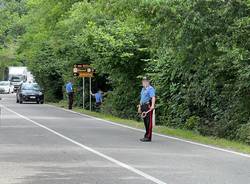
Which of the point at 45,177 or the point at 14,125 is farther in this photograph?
the point at 14,125

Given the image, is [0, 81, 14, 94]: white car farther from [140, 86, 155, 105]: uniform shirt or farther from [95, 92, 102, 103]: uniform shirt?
[140, 86, 155, 105]: uniform shirt

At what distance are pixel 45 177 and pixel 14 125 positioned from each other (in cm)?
1301

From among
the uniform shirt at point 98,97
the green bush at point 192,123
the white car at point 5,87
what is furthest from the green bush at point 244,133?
the white car at point 5,87

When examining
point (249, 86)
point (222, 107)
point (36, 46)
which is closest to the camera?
point (249, 86)

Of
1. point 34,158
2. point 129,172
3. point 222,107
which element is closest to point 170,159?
point 129,172

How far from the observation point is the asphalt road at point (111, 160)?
10.6 m

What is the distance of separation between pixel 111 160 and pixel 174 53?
813cm

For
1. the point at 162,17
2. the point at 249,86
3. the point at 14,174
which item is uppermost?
the point at 162,17

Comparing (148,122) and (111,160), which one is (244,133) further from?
(111,160)

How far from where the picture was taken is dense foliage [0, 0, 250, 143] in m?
18.3

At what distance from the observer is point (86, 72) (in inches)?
1502

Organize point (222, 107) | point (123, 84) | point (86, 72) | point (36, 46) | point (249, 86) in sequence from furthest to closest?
point (36, 46) → point (86, 72) → point (123, 84) → point (222, 107) → point (249, 86)

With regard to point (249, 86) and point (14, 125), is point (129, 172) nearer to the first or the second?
point (249, 86)

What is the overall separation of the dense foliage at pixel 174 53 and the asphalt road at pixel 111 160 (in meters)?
3.29
